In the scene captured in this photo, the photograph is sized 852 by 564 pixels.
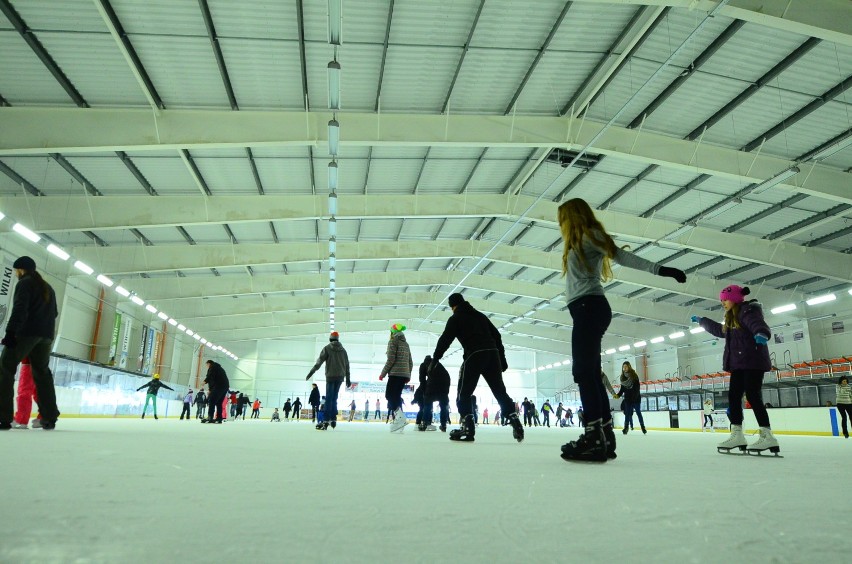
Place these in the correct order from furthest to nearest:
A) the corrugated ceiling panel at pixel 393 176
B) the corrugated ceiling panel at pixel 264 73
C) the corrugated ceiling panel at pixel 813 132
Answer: the corrugated ceiling panel at pixel 393 176
the corrugated ceiling panel at pixel 813 132
the corrugated ceiling panel at pixel 264 73

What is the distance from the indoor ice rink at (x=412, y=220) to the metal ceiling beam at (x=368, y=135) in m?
0.05

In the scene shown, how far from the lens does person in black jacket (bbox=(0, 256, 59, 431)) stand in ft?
17.0

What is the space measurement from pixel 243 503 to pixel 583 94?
12.2 metres

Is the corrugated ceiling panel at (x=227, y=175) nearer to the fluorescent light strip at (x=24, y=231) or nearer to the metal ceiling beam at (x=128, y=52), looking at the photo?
the metal ceiling beam at (x=128, y=52)

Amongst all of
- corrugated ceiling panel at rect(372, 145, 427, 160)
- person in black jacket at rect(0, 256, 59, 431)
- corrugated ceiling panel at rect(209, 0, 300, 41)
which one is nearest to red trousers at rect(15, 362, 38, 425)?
person in black jacket at rect(0, 256, 59, 431)

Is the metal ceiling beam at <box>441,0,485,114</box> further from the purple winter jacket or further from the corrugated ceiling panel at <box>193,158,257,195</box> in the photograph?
the purple winter jacket

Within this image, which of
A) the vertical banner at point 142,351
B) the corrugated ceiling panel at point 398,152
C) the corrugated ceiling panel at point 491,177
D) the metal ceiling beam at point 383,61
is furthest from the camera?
the vertical banner at point 142,351

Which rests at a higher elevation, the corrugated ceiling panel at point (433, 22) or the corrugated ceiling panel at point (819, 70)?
the corrugated ceiling panel at point (433, 22)

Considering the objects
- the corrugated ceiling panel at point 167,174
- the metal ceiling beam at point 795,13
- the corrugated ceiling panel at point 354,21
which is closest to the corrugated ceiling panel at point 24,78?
the corrugated ceiling panel at point 167,174

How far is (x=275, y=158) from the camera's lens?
14.2 meters

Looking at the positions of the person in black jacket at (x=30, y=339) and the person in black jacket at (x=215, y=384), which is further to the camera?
the person in black jacket at (x=215, y=384)

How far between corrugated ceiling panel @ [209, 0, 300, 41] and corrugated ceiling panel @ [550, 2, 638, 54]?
4.85 metres

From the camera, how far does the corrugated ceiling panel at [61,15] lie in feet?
28.9

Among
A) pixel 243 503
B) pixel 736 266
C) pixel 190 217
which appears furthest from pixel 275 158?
pixel 736 266
